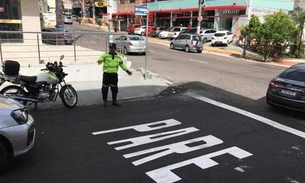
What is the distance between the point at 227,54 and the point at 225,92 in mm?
16367

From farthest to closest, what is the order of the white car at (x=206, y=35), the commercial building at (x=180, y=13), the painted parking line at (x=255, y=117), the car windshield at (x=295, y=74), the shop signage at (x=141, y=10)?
the white car at (x=206, y=35) → the commercial building at (x=180, y=13) → the shop signage at (x=141, y=10) → the car windshield at (x=295, y=74) → the painted parking line at (x=255, y=117)

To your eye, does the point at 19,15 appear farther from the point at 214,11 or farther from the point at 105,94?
the point at 214,11

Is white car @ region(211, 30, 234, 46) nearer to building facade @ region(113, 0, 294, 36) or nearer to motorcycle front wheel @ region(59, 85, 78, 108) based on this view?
building facade @ region(113, 0, 294, 36)

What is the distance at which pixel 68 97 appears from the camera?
8195 mm

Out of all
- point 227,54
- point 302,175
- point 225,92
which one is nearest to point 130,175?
point 302,175

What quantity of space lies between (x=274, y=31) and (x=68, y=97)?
1757 cm

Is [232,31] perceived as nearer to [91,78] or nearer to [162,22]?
[162,22]

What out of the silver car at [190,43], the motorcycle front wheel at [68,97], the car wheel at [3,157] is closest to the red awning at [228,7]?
the silver car at [190,43]

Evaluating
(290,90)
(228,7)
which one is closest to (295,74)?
(290,90)

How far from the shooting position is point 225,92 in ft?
36.2

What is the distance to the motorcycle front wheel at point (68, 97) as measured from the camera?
26.3 feet

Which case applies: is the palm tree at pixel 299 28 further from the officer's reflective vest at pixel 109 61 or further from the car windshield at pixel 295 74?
the officer's reflective vest at pixel 109 61

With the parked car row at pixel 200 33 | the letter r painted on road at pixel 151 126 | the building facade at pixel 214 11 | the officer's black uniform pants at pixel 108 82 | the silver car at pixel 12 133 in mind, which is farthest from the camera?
the building facade at pixel 214 11

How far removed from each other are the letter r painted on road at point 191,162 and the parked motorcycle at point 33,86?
3.99 metres
